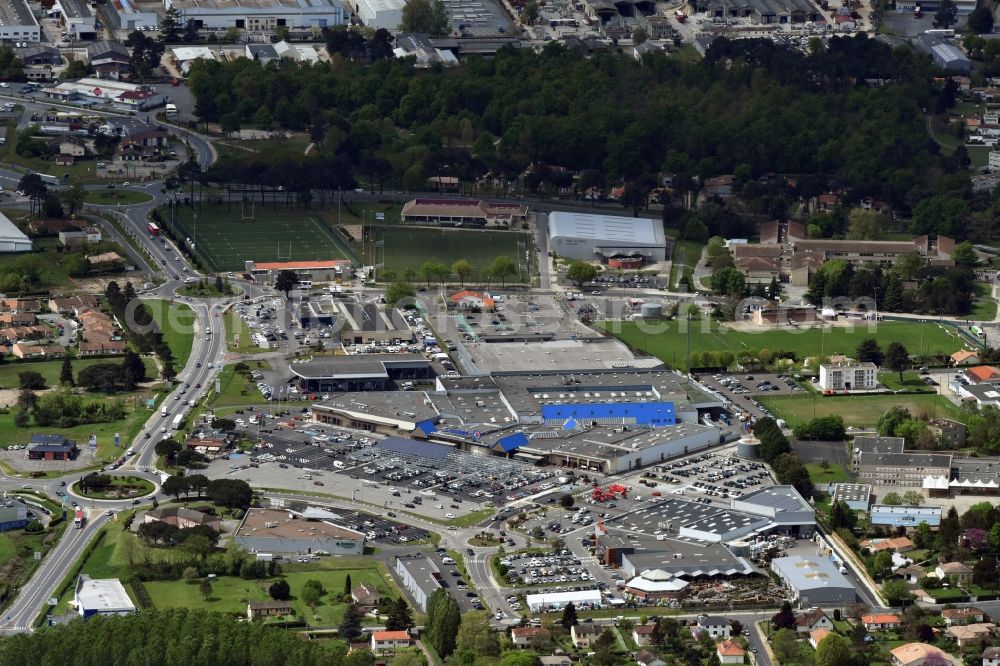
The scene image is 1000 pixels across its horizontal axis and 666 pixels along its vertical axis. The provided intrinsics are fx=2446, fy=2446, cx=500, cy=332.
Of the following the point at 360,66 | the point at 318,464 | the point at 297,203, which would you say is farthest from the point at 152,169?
the point at 318,464

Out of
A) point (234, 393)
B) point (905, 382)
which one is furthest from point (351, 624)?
point (905, 382)

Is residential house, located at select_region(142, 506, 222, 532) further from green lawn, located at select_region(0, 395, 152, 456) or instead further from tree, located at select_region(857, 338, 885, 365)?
tree, located at select_region(857, 338, 885, 365)

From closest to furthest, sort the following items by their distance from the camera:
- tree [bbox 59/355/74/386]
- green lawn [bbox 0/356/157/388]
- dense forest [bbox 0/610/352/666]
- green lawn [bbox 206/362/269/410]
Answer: dense forest [bbox 0/610/352/666]
green lawn [bbox 206/362/269/410]
tree [bbox 59/355/74/386]
green lawn [bbox 0/356/157/388]

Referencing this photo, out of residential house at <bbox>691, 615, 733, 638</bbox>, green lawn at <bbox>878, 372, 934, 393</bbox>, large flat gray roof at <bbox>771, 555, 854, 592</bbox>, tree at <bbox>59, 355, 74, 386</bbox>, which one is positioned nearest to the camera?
residential house at <bbox>691, 615, 733, 638</bbox>

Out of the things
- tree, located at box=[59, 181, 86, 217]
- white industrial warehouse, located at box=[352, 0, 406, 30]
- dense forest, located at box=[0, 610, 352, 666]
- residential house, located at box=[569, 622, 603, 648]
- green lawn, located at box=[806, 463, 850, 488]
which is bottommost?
green lawn, located at box=[806, 463, 850, 488]

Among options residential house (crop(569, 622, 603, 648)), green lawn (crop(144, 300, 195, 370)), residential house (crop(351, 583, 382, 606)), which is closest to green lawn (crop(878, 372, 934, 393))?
green lawn (crop(144, 300, 195, 370))

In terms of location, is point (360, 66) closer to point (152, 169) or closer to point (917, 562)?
point (152, 169)

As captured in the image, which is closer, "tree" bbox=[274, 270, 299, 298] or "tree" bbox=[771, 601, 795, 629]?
"tree" bbox=[771, 601, 795, 629]

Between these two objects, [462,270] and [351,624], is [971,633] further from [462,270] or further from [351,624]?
[462,270]

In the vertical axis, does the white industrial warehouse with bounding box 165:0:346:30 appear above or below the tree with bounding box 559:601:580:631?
above
